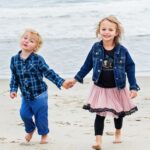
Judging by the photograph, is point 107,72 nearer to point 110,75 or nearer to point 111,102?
point 110,75

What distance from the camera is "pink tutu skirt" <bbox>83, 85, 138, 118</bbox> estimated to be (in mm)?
5273

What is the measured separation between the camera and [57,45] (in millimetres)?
13969

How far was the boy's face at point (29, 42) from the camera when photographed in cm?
541

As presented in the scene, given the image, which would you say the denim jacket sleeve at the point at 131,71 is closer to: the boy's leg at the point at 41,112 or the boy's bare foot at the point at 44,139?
the boy's leg at the point at 41,112

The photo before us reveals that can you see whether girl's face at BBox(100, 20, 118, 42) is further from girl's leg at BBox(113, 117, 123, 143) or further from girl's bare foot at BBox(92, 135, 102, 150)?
girl's bare foot at BBox(92, 135, 102, 150)

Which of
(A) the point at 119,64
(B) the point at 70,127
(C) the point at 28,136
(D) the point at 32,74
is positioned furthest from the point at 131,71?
(B) the point at 70,127

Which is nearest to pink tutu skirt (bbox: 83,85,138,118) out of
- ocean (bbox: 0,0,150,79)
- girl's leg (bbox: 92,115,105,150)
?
girl's leg (bbox: 92,115,105,150)

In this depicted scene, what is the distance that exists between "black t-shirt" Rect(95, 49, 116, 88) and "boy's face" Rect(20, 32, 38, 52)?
2.37 ft

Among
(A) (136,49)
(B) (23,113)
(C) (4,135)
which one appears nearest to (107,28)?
(B) (23,113)

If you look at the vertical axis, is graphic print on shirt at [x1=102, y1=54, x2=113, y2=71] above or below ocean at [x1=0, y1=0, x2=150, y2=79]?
above

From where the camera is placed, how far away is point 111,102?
208 inches

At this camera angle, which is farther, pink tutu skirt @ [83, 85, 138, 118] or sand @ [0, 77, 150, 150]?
sand @ [0, 77, 150, 150]

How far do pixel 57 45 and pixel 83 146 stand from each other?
8.66 meters

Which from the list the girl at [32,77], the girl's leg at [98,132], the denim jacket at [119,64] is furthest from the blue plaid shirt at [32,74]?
the girl's leg at [98,132]
